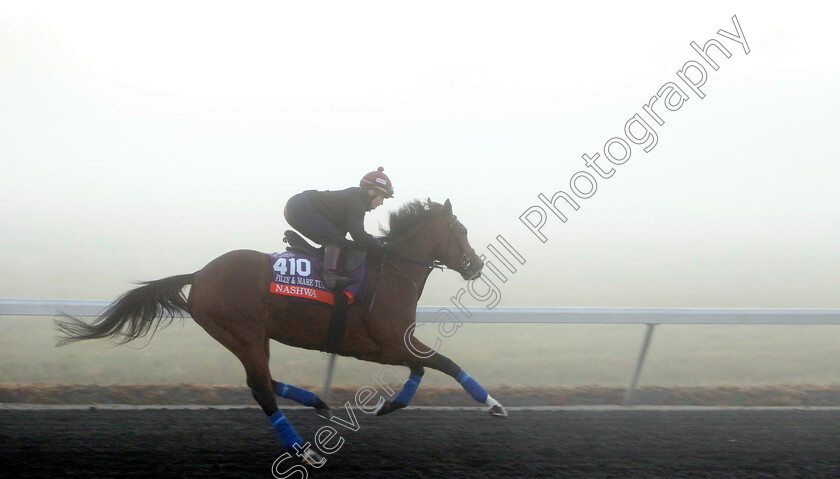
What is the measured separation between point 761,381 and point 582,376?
1585 mm

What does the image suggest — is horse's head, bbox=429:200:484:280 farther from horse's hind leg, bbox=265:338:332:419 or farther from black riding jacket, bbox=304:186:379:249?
horse's hind leg, bbox=265:338:332:419

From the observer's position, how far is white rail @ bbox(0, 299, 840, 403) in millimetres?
6109

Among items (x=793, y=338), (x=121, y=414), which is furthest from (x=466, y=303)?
(x=793, y=338)

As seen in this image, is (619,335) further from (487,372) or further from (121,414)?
(121,414)

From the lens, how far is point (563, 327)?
24.7 ft

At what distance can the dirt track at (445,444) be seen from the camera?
4.27 metres

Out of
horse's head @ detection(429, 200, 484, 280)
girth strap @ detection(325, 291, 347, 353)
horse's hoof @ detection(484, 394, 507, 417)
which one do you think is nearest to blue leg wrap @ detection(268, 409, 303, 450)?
girth strap @ detection(325, 291, 347, 353)

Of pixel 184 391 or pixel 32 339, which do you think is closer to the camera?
pixel 184 391

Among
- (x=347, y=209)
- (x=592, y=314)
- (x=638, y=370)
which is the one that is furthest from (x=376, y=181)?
(x=638, y=370)

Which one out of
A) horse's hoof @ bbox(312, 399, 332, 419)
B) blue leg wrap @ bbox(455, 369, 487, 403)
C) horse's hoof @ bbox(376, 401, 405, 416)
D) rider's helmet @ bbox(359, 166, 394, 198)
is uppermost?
rider's helmet @ bbox(359, 166, 394, 198)

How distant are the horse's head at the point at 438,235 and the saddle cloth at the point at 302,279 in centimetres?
59

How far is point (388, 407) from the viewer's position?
5711mm

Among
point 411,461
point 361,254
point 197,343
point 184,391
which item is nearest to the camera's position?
point 411,461

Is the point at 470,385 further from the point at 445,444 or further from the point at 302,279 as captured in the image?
the point at 302,279
